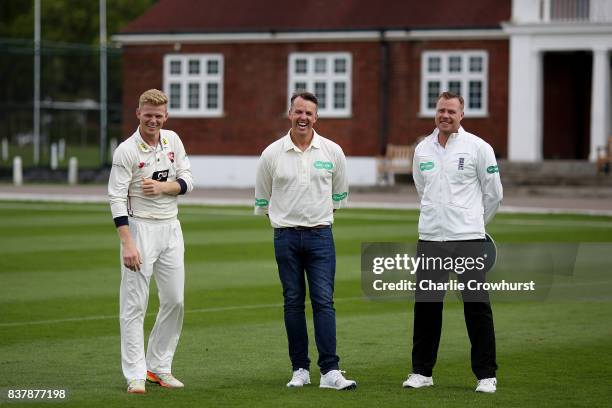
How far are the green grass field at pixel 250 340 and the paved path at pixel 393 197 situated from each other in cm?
1157

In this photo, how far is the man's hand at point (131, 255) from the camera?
9445 millimetres

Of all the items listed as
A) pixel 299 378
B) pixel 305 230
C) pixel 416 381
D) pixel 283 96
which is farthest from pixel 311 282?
pixel 283 96

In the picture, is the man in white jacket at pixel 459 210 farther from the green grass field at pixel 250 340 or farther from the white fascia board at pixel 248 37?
the white fascia board at pixel 248 37

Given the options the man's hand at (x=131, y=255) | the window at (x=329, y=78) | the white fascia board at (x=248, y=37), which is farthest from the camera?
the window at (x=329, y=78)

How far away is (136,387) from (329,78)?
3573cm

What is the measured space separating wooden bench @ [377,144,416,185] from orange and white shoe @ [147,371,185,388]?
3148cm

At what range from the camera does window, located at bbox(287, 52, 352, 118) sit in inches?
1761

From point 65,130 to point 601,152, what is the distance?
139 feet

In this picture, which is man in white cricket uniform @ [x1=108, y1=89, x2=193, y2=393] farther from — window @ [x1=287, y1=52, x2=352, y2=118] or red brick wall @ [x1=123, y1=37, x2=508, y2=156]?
window @ [x1=287, y1=52, x2=352, y2=118]

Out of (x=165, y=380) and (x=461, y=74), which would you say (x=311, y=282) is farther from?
(x=461, y=74)

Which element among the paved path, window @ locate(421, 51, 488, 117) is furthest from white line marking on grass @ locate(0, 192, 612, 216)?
window @ locate(421, 51, 488, 117)

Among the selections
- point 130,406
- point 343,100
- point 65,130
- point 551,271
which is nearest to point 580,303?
point 551,271

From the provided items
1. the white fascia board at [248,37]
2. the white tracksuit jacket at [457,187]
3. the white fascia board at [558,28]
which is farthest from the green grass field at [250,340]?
the white fascia board at [248,37]

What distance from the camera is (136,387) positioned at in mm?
9500
